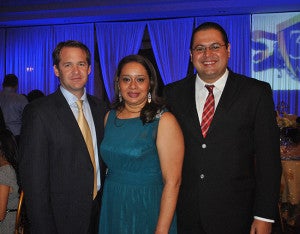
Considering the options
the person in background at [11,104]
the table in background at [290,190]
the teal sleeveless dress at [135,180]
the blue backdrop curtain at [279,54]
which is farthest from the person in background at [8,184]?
the blue backdrop curtain at [279,54]

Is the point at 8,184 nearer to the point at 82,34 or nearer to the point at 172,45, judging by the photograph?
the point at 172,45

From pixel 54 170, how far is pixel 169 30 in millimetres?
6799

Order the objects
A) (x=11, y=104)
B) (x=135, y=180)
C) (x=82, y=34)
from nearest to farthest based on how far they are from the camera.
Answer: (x=135, y=180) < (x=11, y=104) < (x=82, y=34)

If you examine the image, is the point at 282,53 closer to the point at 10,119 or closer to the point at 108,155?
the point at 10,119

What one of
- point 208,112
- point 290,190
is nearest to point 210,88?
Answer: point 208,112

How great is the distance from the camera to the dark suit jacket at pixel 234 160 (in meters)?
1.93

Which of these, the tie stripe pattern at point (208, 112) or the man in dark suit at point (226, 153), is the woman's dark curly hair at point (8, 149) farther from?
the tie stripe pattern at point (208, 112)

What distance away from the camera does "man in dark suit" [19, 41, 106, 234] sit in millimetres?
1867

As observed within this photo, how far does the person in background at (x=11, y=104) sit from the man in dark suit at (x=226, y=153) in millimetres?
4430

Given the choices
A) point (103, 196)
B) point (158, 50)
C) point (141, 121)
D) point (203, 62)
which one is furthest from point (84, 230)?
point (158, 50)

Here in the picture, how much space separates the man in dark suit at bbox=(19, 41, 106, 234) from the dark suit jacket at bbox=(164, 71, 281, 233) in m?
0.60

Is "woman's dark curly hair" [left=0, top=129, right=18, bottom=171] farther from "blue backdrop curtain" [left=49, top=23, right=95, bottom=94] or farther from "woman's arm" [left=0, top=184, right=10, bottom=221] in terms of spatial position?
"blue backdrop curtain" [left=49, top=23, right=95, bottom=94]

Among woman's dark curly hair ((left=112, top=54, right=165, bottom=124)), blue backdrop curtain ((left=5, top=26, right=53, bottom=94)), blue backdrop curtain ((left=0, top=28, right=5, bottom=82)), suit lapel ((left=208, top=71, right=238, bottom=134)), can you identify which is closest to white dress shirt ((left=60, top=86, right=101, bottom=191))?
woman's dark curly hair ((left=112, top=54, right=165, bottom=124))

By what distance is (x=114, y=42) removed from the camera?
28.4 feet
